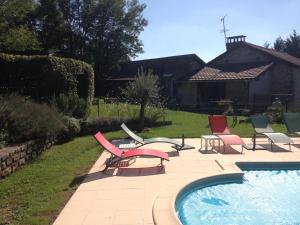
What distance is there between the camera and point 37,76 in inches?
678

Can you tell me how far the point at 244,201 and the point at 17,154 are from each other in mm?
6103

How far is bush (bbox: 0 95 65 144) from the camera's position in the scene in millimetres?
10977

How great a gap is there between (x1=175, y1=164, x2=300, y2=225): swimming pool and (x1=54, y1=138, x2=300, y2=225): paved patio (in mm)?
377

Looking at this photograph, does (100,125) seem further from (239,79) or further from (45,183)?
(239,79)

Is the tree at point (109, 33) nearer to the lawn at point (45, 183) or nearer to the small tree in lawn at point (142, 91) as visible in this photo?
the small tree in lawn at point (142, 91)

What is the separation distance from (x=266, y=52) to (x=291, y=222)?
27.2 m

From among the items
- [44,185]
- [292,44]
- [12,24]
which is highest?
[292,44]

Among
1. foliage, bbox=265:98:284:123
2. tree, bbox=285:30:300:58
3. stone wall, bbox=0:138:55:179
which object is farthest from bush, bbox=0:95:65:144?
tree, bbox=285:30:300:58

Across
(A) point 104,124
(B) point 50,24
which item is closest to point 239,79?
(A) point 104,124

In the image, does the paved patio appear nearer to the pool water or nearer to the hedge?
the pool water

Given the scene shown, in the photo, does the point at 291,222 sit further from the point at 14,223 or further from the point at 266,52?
the point at 266,52

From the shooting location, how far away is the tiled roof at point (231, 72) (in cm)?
3013

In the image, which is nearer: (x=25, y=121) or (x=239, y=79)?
(x=25, y=121)

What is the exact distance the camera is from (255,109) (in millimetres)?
27141
